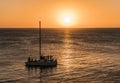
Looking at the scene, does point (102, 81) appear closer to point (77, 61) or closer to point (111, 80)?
point (111, 80)

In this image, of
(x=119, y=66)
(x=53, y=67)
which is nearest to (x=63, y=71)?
(x=53, y=67)

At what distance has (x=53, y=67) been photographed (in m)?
87.4

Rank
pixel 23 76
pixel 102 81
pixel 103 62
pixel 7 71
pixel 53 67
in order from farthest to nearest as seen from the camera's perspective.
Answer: pixel 103 62 < pixel 53 67 < pixel 7 71 < pixel 23 76 < pixel 102 81

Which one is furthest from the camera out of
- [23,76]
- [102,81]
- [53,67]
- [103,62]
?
[103,62]

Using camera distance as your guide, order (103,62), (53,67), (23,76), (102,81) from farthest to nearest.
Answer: (103,62)
(53,67)
(23,76)
(102,81)

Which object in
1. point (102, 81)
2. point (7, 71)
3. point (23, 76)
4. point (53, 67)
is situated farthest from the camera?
point (53, 67)

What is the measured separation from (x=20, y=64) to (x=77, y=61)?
1878cm

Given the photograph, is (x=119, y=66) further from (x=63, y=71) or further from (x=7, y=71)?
(x=7, y=71)

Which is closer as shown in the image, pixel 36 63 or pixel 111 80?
pixel 111 80

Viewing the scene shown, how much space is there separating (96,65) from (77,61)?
10318 millimetres

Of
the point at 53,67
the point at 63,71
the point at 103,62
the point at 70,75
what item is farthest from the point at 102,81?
the point at 103,62

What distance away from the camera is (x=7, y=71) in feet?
265

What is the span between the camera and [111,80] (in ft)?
232

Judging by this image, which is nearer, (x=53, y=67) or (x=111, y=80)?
(x=111, y=80)
